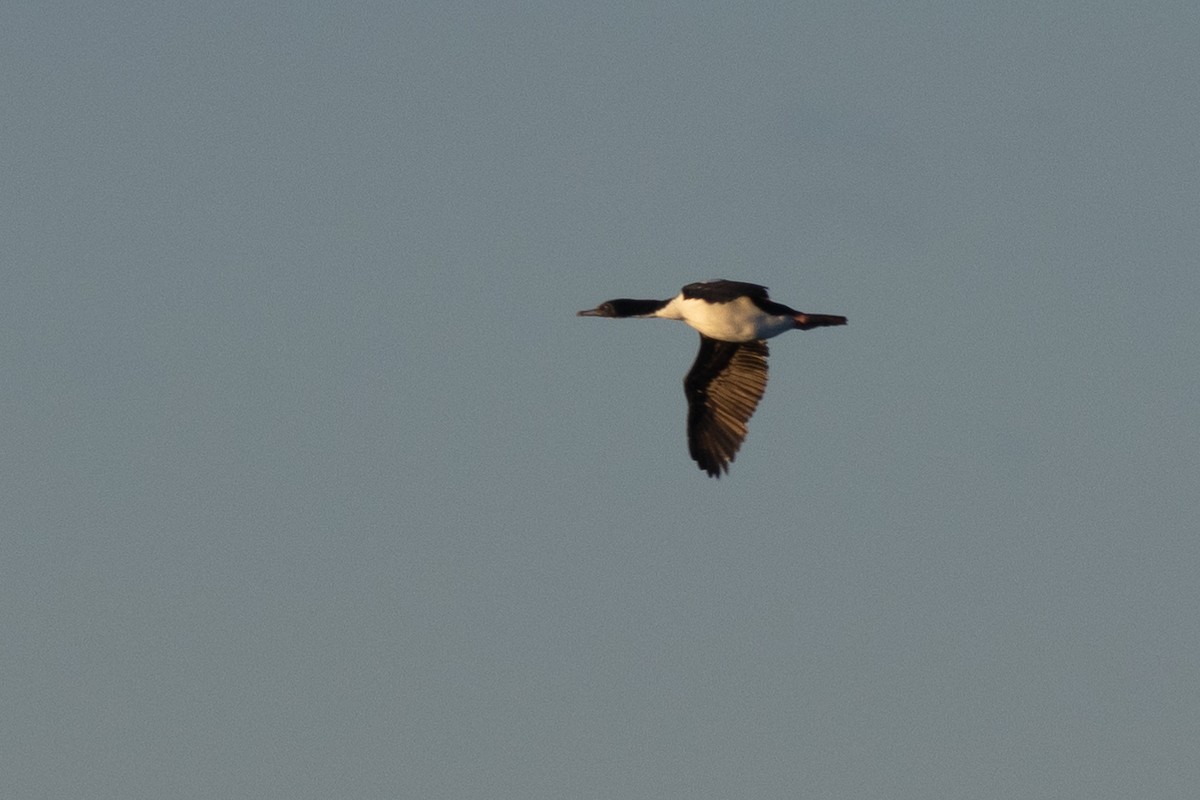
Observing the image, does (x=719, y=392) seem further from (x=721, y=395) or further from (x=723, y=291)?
(x=723, y=291)

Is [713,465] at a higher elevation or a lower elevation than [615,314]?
lower

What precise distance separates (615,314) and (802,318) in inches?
209

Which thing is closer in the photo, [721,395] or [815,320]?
[815,320]

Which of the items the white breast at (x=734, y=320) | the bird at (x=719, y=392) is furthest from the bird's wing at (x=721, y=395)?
the white breast at (x=734, y=320)

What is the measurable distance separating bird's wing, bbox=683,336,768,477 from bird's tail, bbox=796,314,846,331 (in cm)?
259

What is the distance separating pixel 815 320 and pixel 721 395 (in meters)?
3.88

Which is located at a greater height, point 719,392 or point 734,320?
point 734,320

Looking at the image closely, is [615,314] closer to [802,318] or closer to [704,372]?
[704,372]

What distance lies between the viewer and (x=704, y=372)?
4178cm

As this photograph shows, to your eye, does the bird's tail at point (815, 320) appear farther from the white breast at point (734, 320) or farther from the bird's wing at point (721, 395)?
the bird's wing at point (721, 395)

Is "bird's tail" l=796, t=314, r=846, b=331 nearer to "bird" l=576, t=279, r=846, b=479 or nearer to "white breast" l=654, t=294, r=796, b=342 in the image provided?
"white breast" l=654, t=294, r=796, b=342

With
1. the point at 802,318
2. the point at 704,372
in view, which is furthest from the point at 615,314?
the point at 802,318

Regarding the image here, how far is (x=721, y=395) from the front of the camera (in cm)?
4175

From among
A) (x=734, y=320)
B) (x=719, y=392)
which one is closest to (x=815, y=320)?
(x=734, y=320)
